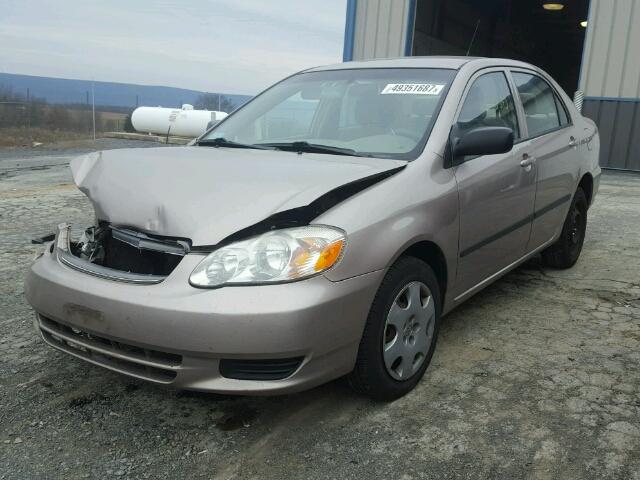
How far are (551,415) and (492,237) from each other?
3.52 ft

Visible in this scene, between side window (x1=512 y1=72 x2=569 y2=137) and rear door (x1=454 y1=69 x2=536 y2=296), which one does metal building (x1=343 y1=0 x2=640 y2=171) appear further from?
rear door (x1=454 y1=69 x2=536 y2=296)

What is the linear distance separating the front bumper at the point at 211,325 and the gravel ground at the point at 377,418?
0.90 feet

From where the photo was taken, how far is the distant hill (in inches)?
883

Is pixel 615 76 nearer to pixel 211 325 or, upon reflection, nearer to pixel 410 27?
pixel 410 27

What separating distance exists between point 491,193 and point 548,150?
1011mm

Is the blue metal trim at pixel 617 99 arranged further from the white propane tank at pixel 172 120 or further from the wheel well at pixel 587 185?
the white propane tank at pixel 172 120

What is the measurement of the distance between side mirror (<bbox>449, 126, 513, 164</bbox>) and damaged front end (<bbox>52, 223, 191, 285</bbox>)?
1428 millimetres

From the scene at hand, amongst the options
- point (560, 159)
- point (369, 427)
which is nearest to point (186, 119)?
point (560, 159)

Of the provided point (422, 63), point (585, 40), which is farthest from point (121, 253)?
point (585, 40)

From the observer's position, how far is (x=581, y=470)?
7.20ft

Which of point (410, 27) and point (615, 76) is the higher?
point (410, 27)

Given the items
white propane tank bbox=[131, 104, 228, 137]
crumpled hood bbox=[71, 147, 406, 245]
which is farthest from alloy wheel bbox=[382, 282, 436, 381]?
white propane tank bbox=[131, 104, 228, 137]

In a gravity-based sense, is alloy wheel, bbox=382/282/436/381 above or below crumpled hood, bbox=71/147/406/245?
below

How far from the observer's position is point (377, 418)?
8.29 feet
